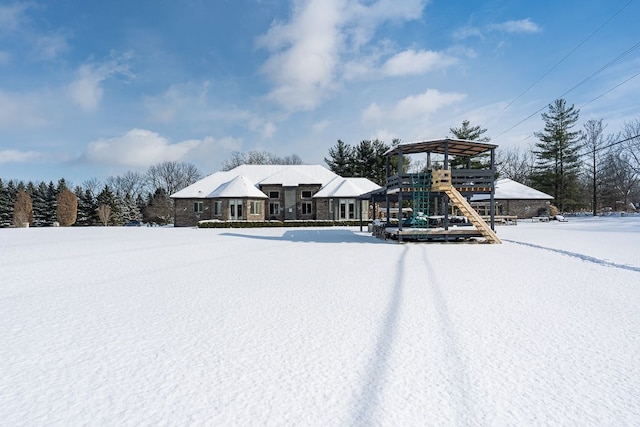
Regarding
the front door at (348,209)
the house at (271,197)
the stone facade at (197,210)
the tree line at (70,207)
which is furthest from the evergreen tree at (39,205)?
the front door at (348,209)

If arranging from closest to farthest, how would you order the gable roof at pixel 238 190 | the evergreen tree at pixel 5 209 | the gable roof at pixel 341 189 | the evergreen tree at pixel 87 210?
1. the gable roof at pixel 238 190
2. the gable roof at pixel 341 189
3. the evergreen tree at pixel 5 209
4. the evergreen tree at pixel 87 210

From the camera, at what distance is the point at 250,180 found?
33969mm

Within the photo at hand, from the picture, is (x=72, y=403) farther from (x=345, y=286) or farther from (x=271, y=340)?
(x=345, y=286)

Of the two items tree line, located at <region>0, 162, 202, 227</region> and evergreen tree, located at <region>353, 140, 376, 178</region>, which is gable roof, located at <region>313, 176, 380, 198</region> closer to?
evergreen tree, located at <region>353, 140, 376, 178</region>

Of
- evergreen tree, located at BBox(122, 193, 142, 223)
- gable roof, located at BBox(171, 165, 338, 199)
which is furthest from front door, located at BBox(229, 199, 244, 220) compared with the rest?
evergreen tree, located at BBox(122, 193, 142, 223)

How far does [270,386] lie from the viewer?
8.93 ft

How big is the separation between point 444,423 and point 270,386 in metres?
1.29

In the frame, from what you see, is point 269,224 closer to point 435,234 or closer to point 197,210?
point 197,210

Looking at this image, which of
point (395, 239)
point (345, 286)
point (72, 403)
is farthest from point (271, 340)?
point (395, 239)

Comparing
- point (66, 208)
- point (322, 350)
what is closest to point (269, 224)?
point (66, 208)

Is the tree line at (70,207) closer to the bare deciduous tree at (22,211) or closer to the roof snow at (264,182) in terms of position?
the bare deciduous tree at (22,211)

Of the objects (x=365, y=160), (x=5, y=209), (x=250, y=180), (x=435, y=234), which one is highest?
(x=365, y=160)

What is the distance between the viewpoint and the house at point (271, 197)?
30.1m

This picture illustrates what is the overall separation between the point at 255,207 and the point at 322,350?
28.1 metres
